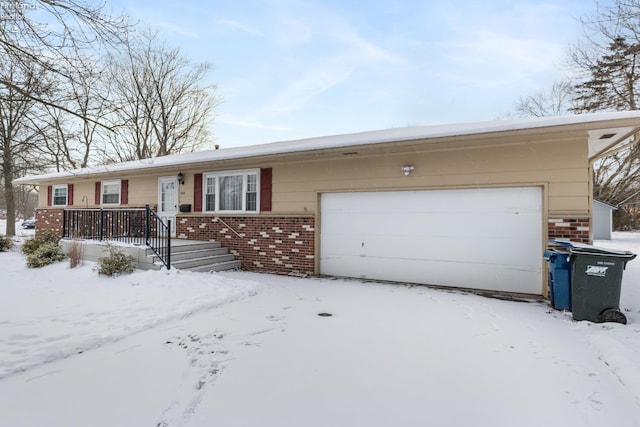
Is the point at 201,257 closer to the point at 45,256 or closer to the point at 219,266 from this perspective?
the point at 219,266

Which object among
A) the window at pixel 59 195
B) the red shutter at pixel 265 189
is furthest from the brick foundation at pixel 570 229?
the window at pixel 59 195

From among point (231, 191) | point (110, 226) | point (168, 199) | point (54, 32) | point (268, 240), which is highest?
point (54, 32)

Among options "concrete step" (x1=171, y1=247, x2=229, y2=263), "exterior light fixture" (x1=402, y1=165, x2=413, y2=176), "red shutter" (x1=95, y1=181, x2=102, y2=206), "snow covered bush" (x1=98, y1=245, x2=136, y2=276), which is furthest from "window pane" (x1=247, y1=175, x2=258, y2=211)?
"red shutter" (x1=95, y1=181, x2=102, y2=206)

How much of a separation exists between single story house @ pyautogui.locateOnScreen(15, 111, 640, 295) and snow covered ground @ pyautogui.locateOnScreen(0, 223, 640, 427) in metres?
1.18

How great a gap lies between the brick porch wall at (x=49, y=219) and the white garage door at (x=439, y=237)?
10779 mm

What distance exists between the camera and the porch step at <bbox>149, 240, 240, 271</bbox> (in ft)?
23.4

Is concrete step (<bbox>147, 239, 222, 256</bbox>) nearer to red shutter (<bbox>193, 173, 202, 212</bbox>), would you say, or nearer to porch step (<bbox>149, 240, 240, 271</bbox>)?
porch step (<bbox>149, 240, 240, 271</bbox>)

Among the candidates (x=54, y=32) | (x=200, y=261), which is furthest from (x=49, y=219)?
(x=54, y=32)

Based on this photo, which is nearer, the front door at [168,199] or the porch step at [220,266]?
the porch step at [220,266]

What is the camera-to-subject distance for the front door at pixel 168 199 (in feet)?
31.1

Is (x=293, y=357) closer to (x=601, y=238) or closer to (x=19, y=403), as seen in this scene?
(x=19, y=403)

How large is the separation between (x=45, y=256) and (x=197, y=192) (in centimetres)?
362

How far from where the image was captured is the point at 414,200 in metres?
6.45

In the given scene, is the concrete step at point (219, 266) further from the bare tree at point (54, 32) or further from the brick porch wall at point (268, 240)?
the bare tree at point (54, 32)
